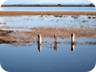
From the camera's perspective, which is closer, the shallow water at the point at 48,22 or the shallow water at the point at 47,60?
the shallow water at the point at 47,60

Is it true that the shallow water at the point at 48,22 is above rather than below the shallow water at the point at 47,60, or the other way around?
below

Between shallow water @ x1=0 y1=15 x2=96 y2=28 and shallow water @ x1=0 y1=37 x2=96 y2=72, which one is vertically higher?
shallow water @ x1=0 y1=37 x2=96 y2=72

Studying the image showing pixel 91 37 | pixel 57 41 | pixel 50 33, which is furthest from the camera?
pixel 50 33

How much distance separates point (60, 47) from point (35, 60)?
160 cm

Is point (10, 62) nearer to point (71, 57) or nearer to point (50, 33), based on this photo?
point (71, 57)

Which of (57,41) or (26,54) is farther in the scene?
(57,41)

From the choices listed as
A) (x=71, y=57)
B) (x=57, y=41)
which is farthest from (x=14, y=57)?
(x=57, y=41)

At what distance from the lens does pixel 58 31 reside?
1525 cm

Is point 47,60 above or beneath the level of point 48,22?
above

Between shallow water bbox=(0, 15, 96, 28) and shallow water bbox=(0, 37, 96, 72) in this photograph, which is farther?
shallow water bbox=(0, 15, 96, 28)

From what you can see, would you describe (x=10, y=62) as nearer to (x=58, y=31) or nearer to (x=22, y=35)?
(x=22, y=35)

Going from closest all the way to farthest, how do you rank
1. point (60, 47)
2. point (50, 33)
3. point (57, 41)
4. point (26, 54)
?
point (26, 54), point (60, 47), point (57, 41), point (50, 33)

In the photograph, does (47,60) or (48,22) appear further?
A: (48,22)

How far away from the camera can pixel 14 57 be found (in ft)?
30.7
